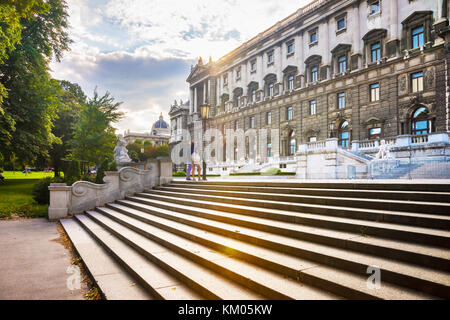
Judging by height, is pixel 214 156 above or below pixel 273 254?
above

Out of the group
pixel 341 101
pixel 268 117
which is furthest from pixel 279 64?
pixel 341 101

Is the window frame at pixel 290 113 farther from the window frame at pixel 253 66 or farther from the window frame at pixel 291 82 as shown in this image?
the window frame at pixel 253 66

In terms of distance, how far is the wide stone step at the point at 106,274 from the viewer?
427cm

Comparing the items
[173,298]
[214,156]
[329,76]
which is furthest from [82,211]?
[214,156]

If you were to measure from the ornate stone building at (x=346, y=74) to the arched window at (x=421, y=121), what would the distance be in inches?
3.4

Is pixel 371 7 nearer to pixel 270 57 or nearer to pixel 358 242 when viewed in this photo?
pixel 270 57

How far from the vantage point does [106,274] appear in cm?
512

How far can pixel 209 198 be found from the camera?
9.13m

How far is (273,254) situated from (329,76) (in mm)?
34157

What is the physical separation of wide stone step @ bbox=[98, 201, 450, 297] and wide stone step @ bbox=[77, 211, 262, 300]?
0.69 metres

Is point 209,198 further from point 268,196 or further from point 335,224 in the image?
point 335,224

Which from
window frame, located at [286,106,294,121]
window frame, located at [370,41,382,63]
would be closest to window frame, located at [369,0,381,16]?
window frame, located at [370,41,382,63]

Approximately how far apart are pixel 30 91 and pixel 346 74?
31.2 metres

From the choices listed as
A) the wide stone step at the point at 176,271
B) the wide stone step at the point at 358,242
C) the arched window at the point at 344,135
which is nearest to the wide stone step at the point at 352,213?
the wide stone step at the point at 358,242
